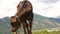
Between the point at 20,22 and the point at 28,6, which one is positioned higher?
the point at 28,6

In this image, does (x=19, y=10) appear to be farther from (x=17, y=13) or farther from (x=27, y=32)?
(x=27, y=32)

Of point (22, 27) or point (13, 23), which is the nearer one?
point (13, 23)

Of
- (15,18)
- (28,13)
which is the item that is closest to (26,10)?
(28,13)

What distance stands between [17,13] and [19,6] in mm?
222

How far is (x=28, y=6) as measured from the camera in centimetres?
623

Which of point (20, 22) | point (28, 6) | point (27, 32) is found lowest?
point (27, 32)

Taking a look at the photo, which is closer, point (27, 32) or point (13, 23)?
point (13, 23)

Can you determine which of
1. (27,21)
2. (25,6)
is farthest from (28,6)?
(27,21)

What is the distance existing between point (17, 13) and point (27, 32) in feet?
2.34

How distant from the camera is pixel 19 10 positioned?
20.3ft

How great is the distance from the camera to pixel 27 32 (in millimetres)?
6461

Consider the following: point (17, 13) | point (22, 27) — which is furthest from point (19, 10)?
point (22, 27)

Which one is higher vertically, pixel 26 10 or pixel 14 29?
pixel 26 10

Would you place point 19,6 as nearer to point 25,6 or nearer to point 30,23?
point 25,6
